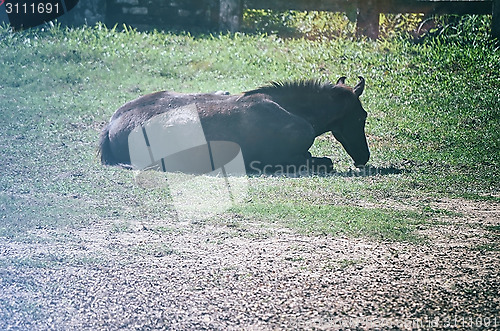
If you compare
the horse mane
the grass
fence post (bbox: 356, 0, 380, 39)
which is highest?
A: fence post (bbox: 356, 0, 380, 39)

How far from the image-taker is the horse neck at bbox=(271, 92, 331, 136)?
1033cm

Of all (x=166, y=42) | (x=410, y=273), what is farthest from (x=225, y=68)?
(x=410, y=273)

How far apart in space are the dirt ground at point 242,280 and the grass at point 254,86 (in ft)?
1.40

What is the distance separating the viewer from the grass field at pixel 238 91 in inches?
295

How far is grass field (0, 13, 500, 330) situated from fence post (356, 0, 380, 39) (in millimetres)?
319

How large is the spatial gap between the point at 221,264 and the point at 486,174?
522 cm

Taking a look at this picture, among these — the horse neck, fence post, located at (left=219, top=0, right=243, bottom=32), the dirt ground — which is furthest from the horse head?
fence post, located at (left=219, top=0, right=243, bottom=32)

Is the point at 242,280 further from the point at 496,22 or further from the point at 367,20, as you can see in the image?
the point at 367,20

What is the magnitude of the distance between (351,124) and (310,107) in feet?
1.84

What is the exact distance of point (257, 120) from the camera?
989 cm

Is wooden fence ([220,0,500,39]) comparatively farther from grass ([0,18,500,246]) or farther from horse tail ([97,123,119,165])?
horse tail ([97,123,119,165])

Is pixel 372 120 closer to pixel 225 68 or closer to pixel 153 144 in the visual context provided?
pixel 225 68

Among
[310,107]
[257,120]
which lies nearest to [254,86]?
[310,107]

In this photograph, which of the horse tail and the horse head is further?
the horse head
